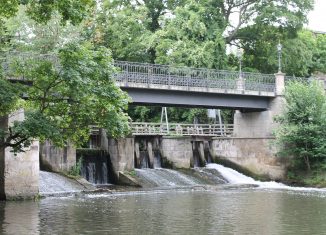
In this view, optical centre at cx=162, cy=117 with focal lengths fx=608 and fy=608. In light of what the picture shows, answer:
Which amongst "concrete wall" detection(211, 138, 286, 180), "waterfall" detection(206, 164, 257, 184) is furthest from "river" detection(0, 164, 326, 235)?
"concrete wall" detection(211, 138, 286, 180)

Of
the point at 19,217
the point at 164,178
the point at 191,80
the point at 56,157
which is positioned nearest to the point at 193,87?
the point at 191,80

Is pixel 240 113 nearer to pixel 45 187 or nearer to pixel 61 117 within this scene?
pixel 45 187

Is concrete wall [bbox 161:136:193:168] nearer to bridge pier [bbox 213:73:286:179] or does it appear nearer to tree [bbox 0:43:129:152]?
bridge pier [bbox 213:73:286:179]

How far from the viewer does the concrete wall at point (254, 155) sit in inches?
1684

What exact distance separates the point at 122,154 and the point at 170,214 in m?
17.2

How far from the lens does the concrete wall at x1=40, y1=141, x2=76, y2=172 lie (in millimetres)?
36812

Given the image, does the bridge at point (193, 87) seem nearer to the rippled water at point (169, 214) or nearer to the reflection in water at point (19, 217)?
the rippled water at point (169, 214)

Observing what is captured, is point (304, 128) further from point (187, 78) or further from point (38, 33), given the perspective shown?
point (38, 33)

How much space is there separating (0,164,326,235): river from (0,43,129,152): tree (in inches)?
115

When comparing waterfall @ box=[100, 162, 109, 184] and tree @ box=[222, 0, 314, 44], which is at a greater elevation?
tree @ box=[222, 0, 314, 44]

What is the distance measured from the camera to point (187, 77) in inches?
1545

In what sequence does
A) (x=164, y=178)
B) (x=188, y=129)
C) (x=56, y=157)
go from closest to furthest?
(x=56, y=157) < (x=164, y=178) < (x=188, y=129)

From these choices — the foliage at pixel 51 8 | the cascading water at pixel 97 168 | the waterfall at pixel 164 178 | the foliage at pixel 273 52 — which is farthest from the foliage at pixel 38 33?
the foliage at pixel 51 8

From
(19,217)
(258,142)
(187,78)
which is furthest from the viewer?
(258,142)
